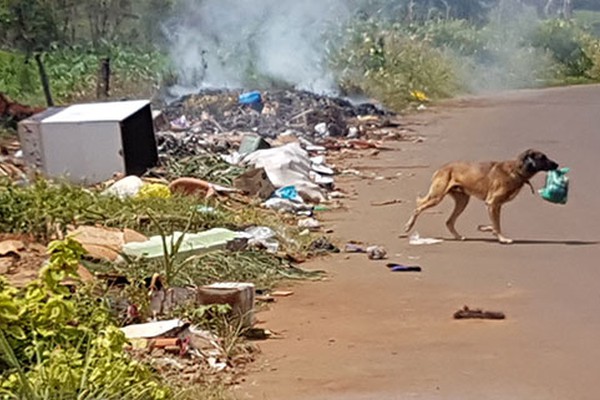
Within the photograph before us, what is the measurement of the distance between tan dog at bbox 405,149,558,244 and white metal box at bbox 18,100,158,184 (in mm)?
3596

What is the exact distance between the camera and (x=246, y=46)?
26.5 meters

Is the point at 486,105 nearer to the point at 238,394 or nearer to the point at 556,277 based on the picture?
the point at 556,277

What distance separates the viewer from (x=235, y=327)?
7629 mm

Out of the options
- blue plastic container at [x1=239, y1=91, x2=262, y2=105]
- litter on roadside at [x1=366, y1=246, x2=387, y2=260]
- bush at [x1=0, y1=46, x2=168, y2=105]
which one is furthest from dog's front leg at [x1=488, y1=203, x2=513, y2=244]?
bush at [x1=0, y1=46, x2=168, y2=105]

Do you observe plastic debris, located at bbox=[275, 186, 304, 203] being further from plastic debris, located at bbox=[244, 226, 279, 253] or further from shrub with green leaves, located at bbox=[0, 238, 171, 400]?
shrub with green leaves, located at bbox=[0, 238, 171, 400]

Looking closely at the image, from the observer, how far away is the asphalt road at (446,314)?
266 inches

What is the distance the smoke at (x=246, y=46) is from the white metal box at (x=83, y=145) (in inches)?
441

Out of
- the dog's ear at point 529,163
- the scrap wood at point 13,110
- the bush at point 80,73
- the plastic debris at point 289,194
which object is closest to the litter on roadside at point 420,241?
the dog's ear at point 529,163

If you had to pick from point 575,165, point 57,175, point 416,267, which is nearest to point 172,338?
point 416,267

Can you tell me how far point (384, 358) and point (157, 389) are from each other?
1.99 meters

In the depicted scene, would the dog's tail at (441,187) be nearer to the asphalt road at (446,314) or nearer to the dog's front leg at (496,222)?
the asphalt road at (446,314)

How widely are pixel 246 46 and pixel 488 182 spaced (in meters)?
15.5

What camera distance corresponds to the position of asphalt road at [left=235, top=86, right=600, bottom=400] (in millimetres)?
6746

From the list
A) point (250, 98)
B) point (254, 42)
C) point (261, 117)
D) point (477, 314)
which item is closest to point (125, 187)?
point (477, 314)
